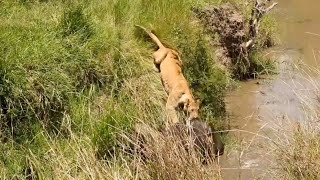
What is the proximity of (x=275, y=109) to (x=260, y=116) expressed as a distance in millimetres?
284

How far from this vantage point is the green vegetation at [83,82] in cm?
482

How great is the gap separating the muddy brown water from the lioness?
18.3 inches

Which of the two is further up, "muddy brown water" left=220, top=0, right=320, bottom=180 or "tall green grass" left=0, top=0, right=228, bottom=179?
"tall green grass" left=0, top=0, right=228, bottom=179

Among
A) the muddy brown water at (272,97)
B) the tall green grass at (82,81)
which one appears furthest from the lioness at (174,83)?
the muddy brown water at (272,97)

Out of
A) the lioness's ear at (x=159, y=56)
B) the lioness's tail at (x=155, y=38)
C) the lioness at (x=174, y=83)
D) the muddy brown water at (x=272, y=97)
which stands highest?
the lioness's tail at (x=155, y=38)

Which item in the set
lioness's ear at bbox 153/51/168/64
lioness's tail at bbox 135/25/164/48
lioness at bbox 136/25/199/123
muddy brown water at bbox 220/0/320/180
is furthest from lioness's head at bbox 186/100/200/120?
lioness's tail at bbox 135/25/164/48

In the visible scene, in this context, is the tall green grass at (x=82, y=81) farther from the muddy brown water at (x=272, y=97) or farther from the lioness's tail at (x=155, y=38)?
the muddy brown water at (x=272, y=97)

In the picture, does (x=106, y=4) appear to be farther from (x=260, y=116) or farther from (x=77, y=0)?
(x=260, y=116)

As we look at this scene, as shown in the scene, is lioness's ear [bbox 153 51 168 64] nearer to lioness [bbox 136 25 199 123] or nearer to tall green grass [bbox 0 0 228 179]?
lioness [bbox 136 25 199 123]

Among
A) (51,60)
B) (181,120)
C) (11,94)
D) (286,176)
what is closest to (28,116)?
(11,94)

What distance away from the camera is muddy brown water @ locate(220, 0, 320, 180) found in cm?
542

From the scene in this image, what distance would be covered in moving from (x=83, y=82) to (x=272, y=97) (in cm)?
259

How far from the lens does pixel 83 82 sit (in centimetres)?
581

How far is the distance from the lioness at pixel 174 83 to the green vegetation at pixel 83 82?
0.35 feet
